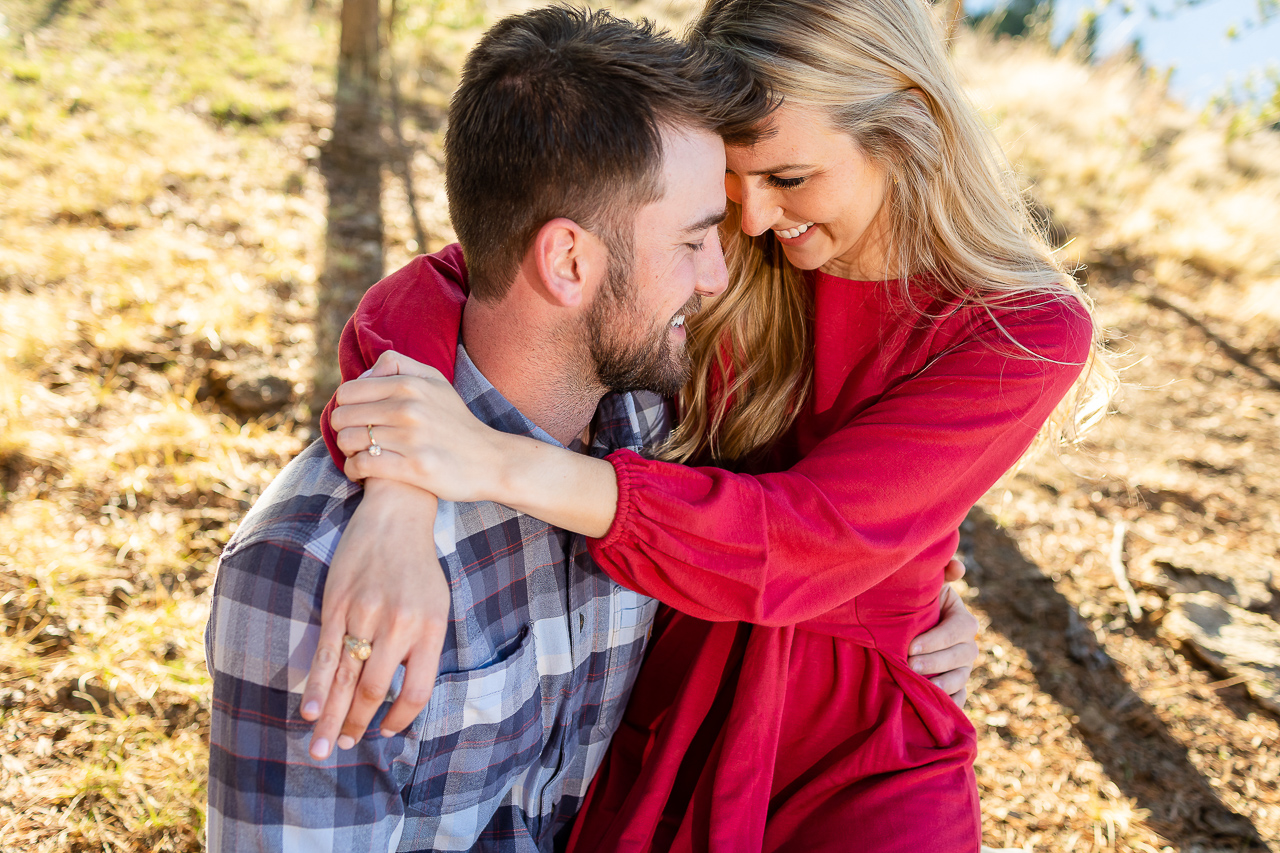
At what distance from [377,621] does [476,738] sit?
0.46 meters

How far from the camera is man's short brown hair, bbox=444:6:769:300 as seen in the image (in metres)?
1.61

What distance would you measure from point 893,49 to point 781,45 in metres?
0.26

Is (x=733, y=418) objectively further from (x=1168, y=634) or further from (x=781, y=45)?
(x=1168, y=634)

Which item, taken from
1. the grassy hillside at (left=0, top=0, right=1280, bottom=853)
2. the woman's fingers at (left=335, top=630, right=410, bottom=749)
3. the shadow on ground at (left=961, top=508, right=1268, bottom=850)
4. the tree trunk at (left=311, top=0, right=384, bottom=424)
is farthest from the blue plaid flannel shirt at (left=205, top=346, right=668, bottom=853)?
the tree trunk at (left=311, top=0, right=384, bottom=424)

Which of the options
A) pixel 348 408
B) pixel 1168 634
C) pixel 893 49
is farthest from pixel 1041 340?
pixel 1168 634

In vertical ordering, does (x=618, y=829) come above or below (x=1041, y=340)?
below

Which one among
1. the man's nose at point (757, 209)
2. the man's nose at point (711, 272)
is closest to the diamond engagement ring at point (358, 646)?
the man's nose at point (711, 272)

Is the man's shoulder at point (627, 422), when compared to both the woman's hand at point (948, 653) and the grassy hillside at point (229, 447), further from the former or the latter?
the grassy hillside at point (229, 447)

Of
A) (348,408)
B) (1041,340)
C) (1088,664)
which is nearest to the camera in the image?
(348,408)

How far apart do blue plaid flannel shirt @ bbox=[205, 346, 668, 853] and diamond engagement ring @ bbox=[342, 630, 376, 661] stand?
0.32 ft

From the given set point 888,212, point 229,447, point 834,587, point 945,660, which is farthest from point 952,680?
point 229,447

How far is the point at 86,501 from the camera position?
2924mm

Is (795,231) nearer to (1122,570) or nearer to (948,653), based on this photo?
(948,653)

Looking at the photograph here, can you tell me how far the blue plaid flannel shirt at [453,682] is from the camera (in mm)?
1259
